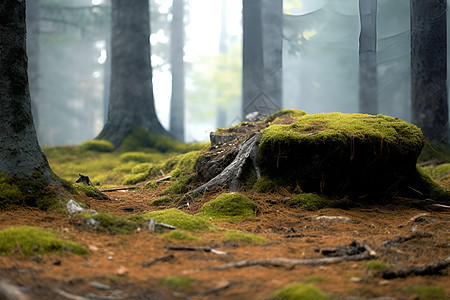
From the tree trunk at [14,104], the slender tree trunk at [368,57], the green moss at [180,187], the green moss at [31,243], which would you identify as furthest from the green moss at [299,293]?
the slender tree trunk at [368,57]

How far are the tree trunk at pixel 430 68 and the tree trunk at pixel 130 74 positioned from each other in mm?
9264

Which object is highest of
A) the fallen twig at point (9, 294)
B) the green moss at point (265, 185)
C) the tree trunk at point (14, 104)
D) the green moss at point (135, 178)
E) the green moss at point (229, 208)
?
the tree trunk at point (14, 104)

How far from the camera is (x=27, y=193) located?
439 centimetres

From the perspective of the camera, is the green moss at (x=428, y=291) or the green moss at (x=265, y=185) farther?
the green moss at (x=265, y=185)

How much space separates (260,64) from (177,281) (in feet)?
52.5

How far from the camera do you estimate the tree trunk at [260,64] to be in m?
17.3

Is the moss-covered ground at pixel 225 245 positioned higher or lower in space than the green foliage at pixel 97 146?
lower

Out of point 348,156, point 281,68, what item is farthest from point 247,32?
point 348,156

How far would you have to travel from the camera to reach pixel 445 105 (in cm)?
1084

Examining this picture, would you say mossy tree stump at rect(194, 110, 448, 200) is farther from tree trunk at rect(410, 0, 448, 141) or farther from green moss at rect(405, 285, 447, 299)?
tree trunk at rect(410, 0, 448, 141)

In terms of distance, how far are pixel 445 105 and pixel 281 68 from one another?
823cm

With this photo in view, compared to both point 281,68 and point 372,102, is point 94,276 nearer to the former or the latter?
point 372,102

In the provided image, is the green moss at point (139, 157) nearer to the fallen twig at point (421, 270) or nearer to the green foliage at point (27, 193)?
the green foliage at point (27, 193)

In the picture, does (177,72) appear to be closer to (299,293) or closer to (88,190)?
(88,190)
